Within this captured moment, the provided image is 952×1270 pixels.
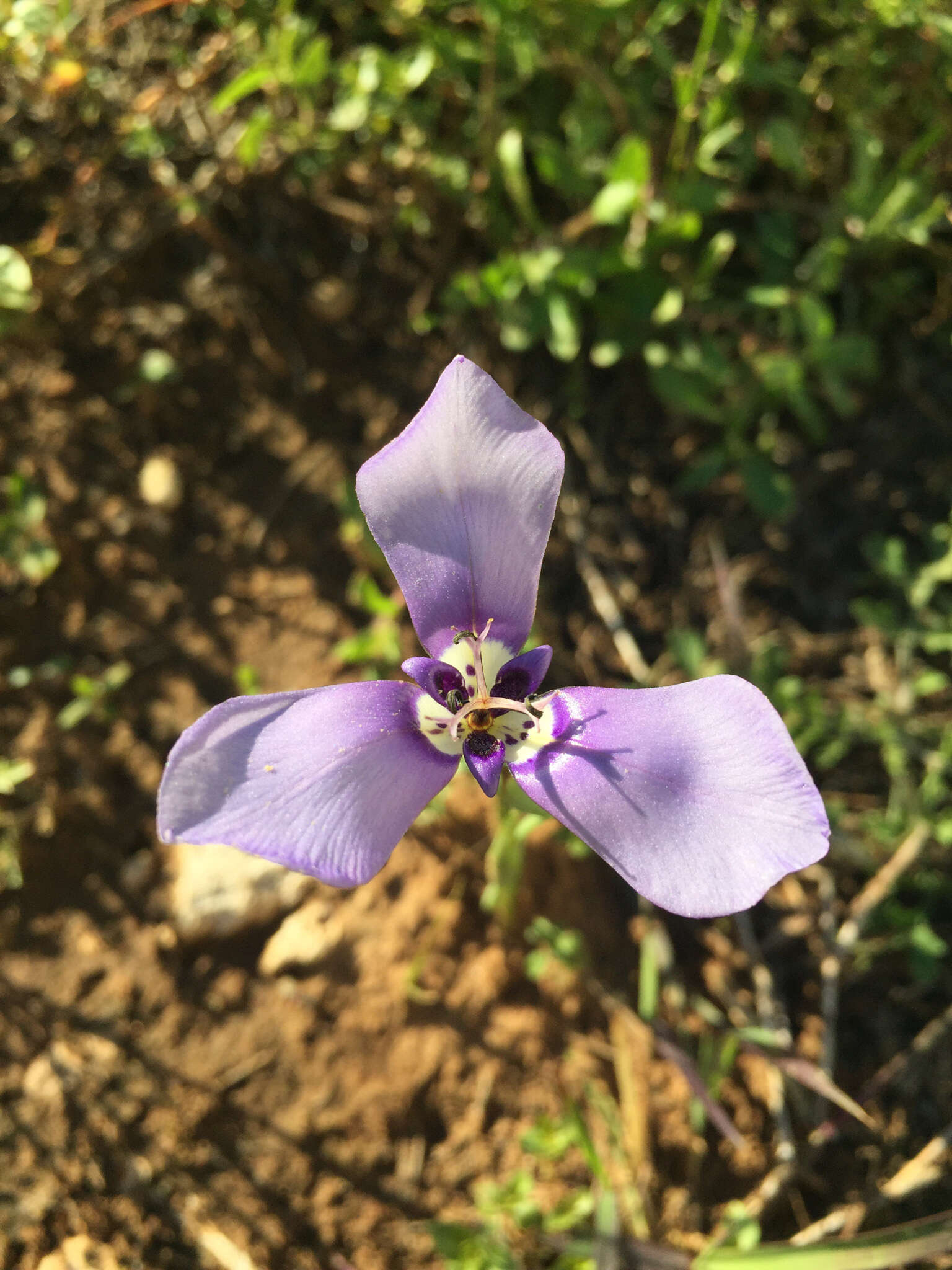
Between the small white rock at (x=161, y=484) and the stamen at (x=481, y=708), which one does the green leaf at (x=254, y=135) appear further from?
the stamen at (x=481, y=708)

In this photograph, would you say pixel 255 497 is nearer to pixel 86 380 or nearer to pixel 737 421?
pixel 86 380

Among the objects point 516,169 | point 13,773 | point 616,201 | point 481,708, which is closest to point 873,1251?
point 481,708

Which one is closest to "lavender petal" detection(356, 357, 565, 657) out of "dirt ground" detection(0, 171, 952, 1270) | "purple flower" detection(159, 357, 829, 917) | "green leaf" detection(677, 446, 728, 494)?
"purple flower" detection(159, 357, 829, 917)

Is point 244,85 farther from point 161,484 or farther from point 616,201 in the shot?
point 161,484

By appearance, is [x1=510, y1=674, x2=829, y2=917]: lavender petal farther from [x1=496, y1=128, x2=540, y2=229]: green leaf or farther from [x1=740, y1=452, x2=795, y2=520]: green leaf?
[x1=496, y1=128, x2=540, y2=229]: green leaf

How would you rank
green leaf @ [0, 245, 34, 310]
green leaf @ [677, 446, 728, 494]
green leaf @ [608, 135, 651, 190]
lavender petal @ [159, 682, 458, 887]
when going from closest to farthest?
lavender petal @ [159, 682, 458, 887] → green leaf @ [0, 245, 34, 310] → green leaf @ [608, 135, 651, 190] → green leaf @ [677, 446, 728, 494]

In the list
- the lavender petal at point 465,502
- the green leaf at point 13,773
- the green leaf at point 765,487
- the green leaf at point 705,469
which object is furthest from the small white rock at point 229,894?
the green leaf at point 765,487
